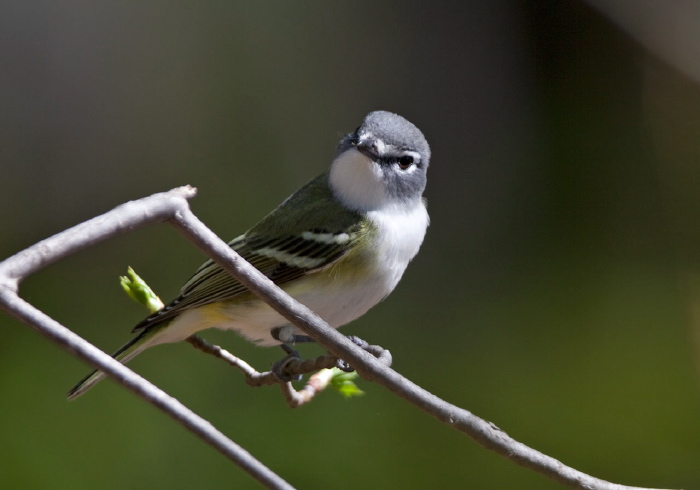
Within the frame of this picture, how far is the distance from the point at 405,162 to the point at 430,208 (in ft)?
5.73

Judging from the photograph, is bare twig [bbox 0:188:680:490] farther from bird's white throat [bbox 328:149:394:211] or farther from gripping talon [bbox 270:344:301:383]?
bird's white throat [bbox 328:149:394:211]

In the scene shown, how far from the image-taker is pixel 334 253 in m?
2.46

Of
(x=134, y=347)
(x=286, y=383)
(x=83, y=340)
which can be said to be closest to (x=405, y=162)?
(x=286, y=383)

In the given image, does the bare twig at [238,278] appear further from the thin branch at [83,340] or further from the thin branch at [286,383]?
the thin branch at [286,383]

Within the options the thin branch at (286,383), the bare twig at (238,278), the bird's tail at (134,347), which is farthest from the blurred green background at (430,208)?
the bare twig at (238,278)

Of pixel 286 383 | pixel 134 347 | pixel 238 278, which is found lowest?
pixel 134 347

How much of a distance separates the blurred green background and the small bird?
104cm

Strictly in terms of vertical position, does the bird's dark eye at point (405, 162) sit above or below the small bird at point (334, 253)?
above

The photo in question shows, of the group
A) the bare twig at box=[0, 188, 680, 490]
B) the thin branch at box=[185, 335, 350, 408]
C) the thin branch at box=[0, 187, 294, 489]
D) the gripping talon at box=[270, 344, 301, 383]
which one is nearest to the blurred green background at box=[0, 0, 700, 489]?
the thin branch at box=[185, 335, 350, 408]

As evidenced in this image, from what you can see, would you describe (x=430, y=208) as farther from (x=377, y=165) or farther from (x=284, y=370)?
(x=284, y=370)

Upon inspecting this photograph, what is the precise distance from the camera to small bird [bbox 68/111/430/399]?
245 cm

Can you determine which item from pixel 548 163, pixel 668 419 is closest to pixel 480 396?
pixel 668 419

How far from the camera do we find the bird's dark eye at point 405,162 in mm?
2635

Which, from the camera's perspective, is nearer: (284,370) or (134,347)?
(284,370)
